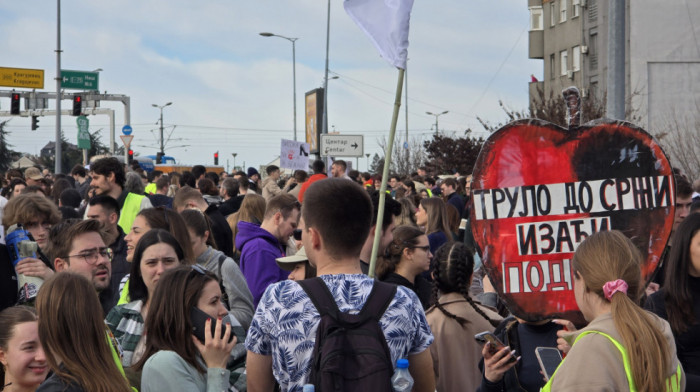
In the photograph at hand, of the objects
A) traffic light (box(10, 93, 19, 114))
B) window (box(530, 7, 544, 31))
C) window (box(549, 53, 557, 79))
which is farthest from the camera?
window (box(530, 7, 544, 31))

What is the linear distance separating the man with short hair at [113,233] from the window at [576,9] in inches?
1544

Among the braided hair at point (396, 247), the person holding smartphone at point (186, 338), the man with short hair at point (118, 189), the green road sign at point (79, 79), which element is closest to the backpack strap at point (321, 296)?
the person holding smartphone at point (186, 338)

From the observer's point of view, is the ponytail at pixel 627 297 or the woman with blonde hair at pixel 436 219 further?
the woman with blonde hair at pixel 436 219

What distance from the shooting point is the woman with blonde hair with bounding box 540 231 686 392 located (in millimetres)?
3170

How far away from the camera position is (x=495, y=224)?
446cm

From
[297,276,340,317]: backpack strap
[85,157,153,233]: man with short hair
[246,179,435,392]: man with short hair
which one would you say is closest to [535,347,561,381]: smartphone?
[246,179,435,392]: man with short hair

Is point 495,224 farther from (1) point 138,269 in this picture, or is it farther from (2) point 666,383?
(1) point 138,269

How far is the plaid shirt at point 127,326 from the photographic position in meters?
4.52

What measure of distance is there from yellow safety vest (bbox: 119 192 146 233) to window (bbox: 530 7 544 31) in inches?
1681

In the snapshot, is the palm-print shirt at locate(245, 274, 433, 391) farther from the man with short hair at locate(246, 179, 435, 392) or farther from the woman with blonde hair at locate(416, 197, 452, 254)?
the woman with blonde hair at locate(416, 197, 452, 254)

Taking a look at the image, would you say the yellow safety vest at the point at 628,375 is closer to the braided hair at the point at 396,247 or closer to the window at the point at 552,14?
the braided hair at the point at 396,247

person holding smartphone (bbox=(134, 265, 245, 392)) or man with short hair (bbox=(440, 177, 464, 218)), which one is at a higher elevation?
man with short hair (bbox=(440, 177, 464, 218))

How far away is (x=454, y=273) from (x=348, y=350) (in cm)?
235

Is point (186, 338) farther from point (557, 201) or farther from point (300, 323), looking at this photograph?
point (557, 201)
